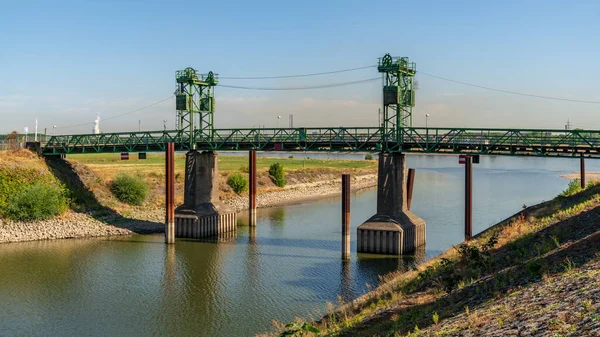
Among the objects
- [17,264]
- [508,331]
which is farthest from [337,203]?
[508,331]

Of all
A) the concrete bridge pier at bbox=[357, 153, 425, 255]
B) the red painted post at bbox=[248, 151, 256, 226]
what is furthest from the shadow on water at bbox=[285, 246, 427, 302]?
the red painted post at bbox=[248, 151, 256, 226]

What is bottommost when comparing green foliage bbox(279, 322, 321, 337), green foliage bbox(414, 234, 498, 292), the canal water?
the canal water

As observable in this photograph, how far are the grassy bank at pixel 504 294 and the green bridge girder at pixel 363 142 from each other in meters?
12.7

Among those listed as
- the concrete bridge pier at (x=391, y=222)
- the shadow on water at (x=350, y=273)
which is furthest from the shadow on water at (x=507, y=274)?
the concrete bridge pier at (x=391, y=222)

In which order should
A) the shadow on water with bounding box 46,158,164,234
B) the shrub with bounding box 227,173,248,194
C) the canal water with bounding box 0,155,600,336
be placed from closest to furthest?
1. the canal water with bounding box 0,155,600,336
2. the shadow on water with bounding box 46,158,164,234
3. the shrub with bounding box 227,173,248,194

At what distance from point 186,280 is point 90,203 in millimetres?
27730

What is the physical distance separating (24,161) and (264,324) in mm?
43211

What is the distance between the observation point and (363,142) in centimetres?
5003

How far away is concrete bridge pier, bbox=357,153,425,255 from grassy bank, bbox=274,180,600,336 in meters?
13.3

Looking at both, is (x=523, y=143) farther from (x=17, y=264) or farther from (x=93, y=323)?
(x=17, y=264)

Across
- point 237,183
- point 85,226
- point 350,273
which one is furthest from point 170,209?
point 237,183

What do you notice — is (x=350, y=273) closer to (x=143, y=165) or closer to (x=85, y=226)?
(x=85, y=226)

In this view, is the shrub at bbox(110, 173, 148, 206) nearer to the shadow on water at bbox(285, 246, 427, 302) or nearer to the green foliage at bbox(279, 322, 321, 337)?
the shadow on water at bbox(285, 246, 427, 302)

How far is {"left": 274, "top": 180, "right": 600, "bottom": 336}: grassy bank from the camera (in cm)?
1380
